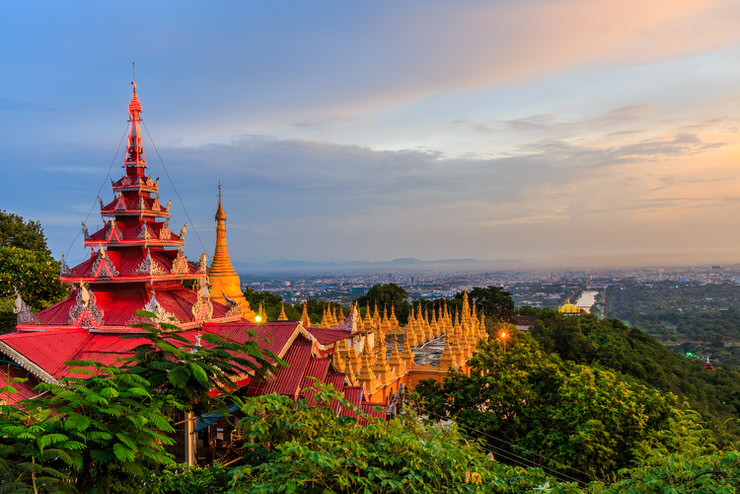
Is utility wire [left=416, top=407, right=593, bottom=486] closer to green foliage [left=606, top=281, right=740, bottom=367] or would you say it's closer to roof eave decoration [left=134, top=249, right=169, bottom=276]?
roof eave decoration [left=134, top=249, right=169, bottom=276]

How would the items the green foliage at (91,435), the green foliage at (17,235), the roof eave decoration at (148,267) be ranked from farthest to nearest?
the green foliage at (17,235)
the roof eave decoration at (148,267)
the green foliage at (91,435)

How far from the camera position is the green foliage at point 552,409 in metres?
17.8

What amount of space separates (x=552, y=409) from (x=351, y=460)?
14.4 meters

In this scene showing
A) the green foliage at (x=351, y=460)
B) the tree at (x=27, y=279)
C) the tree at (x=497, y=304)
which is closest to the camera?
the green foliage at (x=351, y=460)

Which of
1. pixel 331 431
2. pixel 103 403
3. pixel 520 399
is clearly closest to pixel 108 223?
pixel 103 403

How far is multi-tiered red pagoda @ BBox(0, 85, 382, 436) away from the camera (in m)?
13.6

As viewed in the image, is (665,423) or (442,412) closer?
(665,423)

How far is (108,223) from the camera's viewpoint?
1781 cm

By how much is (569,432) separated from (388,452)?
13.0 meters

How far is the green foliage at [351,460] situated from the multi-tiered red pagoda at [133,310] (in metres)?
3.92

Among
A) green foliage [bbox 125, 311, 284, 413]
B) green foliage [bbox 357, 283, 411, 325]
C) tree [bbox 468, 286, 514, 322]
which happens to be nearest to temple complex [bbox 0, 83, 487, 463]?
green foliage [bbox 125, 311, 284, 413]

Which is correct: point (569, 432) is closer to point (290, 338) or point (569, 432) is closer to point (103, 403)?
point (290, 338)

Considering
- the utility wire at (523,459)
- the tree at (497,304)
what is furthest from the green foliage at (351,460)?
the tree at (497,304)

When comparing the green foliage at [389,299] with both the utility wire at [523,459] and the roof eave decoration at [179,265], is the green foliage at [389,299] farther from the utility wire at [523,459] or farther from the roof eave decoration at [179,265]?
the roof eave decoration at [179,265]
